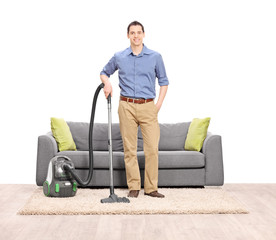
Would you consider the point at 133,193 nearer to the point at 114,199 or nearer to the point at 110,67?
the point at 114,199

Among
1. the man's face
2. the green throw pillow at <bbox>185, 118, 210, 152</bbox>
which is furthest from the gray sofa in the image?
the man's face

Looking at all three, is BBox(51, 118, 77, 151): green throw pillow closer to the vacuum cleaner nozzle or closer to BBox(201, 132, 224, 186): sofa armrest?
the vacuum cleaner nozzle

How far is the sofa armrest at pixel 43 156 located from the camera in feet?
17.9

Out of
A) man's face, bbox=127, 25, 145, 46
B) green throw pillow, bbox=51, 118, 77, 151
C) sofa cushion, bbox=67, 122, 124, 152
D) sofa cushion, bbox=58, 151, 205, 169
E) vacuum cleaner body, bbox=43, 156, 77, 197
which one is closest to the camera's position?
man's face, bbox=127, 25, 145, 46

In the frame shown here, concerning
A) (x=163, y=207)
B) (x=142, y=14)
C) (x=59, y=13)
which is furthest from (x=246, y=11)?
(x=163, y=207)

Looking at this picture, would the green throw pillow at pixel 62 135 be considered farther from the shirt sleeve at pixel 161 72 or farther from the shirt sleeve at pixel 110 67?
the shirt sleeve at pixel 161 72

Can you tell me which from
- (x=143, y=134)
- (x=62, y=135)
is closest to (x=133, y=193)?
(x=143, y=134)

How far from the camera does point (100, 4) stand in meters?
6.21

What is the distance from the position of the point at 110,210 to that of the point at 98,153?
52.4 inches

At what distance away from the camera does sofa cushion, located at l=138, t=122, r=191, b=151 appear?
6.12 meters

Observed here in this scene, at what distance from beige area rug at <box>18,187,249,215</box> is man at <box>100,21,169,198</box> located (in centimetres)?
25

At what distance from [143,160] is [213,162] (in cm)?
73

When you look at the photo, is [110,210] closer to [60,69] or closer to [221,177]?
[221,177]

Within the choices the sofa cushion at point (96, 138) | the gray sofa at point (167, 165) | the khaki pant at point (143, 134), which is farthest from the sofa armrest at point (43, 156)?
the khaki pant at point (143, 134)
